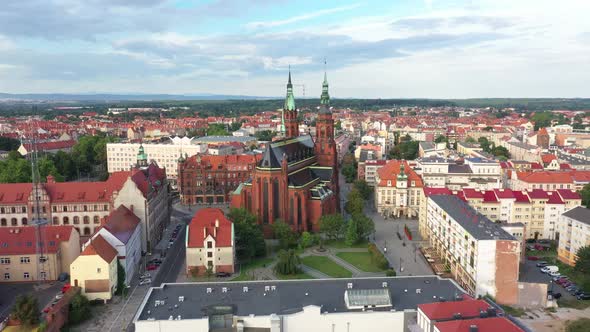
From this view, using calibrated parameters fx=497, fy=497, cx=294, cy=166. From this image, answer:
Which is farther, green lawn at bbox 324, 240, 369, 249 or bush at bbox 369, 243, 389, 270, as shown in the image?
green lawn at bbox 324, 240, 369, 249

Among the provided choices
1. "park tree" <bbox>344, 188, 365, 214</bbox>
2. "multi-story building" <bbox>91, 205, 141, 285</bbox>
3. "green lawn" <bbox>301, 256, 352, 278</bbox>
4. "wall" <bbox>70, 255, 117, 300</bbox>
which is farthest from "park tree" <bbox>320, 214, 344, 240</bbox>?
"wall" <bbox>70, 255, 117, 300</bbox>

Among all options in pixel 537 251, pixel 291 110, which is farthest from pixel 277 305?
pixel 291 110

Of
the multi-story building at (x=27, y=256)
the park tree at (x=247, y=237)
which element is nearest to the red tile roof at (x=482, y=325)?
the park tree at (x=247, y=237)

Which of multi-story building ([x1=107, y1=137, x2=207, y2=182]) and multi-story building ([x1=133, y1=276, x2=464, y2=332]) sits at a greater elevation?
multi-story building ([x1=107, y1=137, x2=207, y2=182])

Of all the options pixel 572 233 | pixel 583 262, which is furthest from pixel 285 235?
pixel 572 233

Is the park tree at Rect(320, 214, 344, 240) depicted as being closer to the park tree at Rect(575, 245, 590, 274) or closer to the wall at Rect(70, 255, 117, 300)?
the park tree at Rect(575, 245, 590, 274)

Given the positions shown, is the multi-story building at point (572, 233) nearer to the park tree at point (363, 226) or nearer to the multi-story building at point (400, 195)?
the park tree at point (363, 226)

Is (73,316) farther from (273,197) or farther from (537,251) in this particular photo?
(537,251)

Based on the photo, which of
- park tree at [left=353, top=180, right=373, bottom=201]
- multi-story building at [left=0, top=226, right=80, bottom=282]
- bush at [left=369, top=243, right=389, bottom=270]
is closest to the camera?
multi-story building at [left=0, top=226, right=80, bottom=282]
